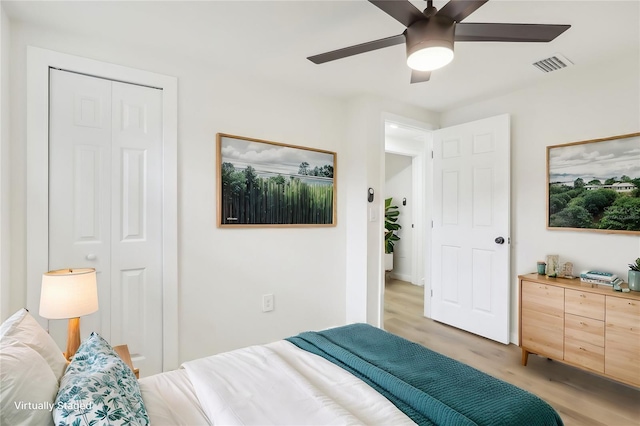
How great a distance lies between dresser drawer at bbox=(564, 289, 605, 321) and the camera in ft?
7.45

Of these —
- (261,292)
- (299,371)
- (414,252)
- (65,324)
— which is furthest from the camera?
(414,252)

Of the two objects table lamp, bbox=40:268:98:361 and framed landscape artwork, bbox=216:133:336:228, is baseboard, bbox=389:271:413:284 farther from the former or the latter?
table lamp, bbox=40:268:98:361

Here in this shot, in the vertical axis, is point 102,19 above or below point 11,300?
above

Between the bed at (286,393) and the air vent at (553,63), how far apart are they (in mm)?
2390

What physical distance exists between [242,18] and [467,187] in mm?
2656

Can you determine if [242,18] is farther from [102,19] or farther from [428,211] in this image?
[428,211]

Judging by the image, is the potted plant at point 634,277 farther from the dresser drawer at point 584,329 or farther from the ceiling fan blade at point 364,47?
the ceiling fan blade at point 364,47

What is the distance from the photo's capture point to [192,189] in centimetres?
251

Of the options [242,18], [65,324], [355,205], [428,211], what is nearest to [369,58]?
[242,18]

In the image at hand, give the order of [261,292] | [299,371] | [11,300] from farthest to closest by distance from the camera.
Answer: [261,292] < [11,300] < [299,371]

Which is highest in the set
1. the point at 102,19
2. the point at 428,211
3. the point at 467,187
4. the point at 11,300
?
the point at 102,19

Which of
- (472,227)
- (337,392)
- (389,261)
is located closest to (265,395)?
(337,392)

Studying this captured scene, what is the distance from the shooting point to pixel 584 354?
2342 millimetres

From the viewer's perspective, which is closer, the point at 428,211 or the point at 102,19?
the point at 102,19
